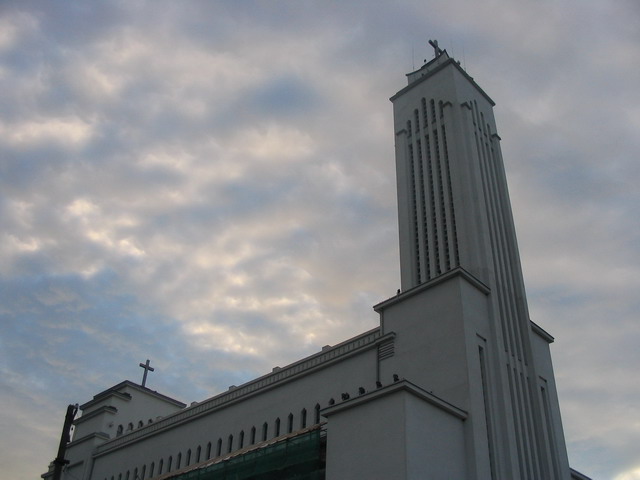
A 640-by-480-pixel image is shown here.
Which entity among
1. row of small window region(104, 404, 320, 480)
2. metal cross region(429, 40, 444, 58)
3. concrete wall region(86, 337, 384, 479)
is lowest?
row of small window region(104, 404, 320, 480)

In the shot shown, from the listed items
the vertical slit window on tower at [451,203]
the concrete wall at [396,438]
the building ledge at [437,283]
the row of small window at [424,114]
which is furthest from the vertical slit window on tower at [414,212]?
the concrete wall at [396,438]

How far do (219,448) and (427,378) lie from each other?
14394 mm

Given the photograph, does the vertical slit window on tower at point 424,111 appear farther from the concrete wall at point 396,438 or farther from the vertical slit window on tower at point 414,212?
the concrete wall at point 396,438

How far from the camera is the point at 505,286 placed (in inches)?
1264

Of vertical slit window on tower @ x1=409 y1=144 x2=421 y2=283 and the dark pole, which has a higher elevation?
vertical slit window on tower @ x1=409 y1=144 x2=421 y2=283

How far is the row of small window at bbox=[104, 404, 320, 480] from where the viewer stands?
105 feet

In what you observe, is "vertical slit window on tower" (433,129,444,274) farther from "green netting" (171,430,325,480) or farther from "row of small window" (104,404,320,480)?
"green netting" (171,430,325,480)

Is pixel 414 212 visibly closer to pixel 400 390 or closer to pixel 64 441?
pixel 400 390

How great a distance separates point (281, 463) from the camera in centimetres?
2742

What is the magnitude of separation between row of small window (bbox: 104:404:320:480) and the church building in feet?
0.29

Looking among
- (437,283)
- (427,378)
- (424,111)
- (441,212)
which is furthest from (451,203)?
(427,378)

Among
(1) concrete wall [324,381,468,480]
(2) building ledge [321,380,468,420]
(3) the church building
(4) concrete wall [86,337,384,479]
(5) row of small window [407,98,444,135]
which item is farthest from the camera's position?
(5) row of small window [407,98,444,135]

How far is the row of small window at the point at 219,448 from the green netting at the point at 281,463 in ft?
10.3

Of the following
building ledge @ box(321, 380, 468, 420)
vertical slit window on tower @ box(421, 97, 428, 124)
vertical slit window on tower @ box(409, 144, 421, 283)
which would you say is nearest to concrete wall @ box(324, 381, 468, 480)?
building ledge @ box(321, 380, 468, 420)
